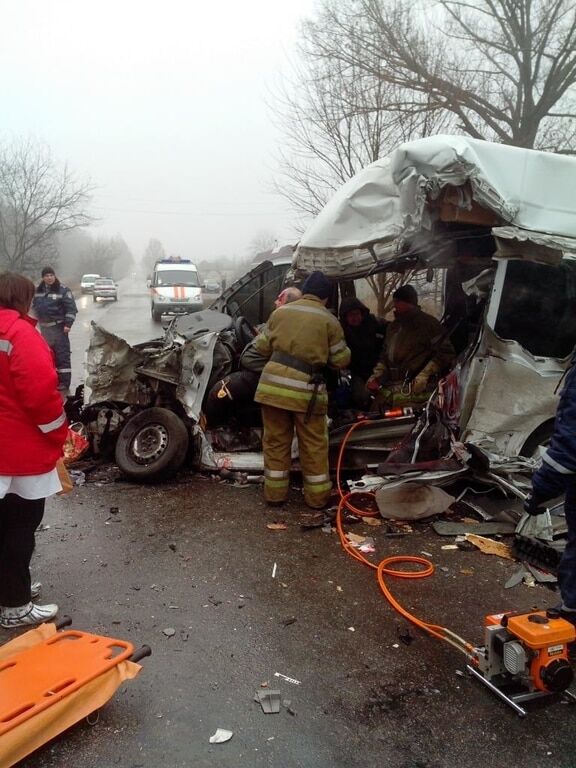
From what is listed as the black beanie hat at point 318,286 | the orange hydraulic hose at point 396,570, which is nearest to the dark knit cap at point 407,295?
the black beanie hat at point 318,286

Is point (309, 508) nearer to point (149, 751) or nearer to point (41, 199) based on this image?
point (149, 751)

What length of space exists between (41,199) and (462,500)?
34.9 meters

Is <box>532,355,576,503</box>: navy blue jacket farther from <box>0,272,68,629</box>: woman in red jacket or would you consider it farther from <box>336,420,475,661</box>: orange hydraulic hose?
<box>0,272,68,629</box>: woman in red jacket

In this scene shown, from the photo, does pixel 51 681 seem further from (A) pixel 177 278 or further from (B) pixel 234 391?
(A) pixel 177 278

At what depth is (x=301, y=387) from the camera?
458 centimetres

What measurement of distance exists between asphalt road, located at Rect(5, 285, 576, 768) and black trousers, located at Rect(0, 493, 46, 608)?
0.70 feet

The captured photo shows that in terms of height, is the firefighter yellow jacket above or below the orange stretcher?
above

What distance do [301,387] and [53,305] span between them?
21.5 ft

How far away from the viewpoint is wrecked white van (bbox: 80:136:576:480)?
172 inches

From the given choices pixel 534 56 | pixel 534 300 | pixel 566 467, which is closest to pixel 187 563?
pixel 566 467

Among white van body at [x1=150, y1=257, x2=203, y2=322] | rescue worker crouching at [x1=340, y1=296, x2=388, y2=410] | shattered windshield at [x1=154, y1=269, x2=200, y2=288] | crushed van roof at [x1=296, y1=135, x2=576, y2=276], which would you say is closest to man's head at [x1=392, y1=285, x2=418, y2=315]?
rescue worker crouching at [x1=340, y1=296, x2=388, y2=410]

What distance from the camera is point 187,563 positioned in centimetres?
380

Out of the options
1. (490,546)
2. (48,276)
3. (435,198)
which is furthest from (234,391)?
(48,276)

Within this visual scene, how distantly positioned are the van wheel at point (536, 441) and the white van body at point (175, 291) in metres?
20.0
